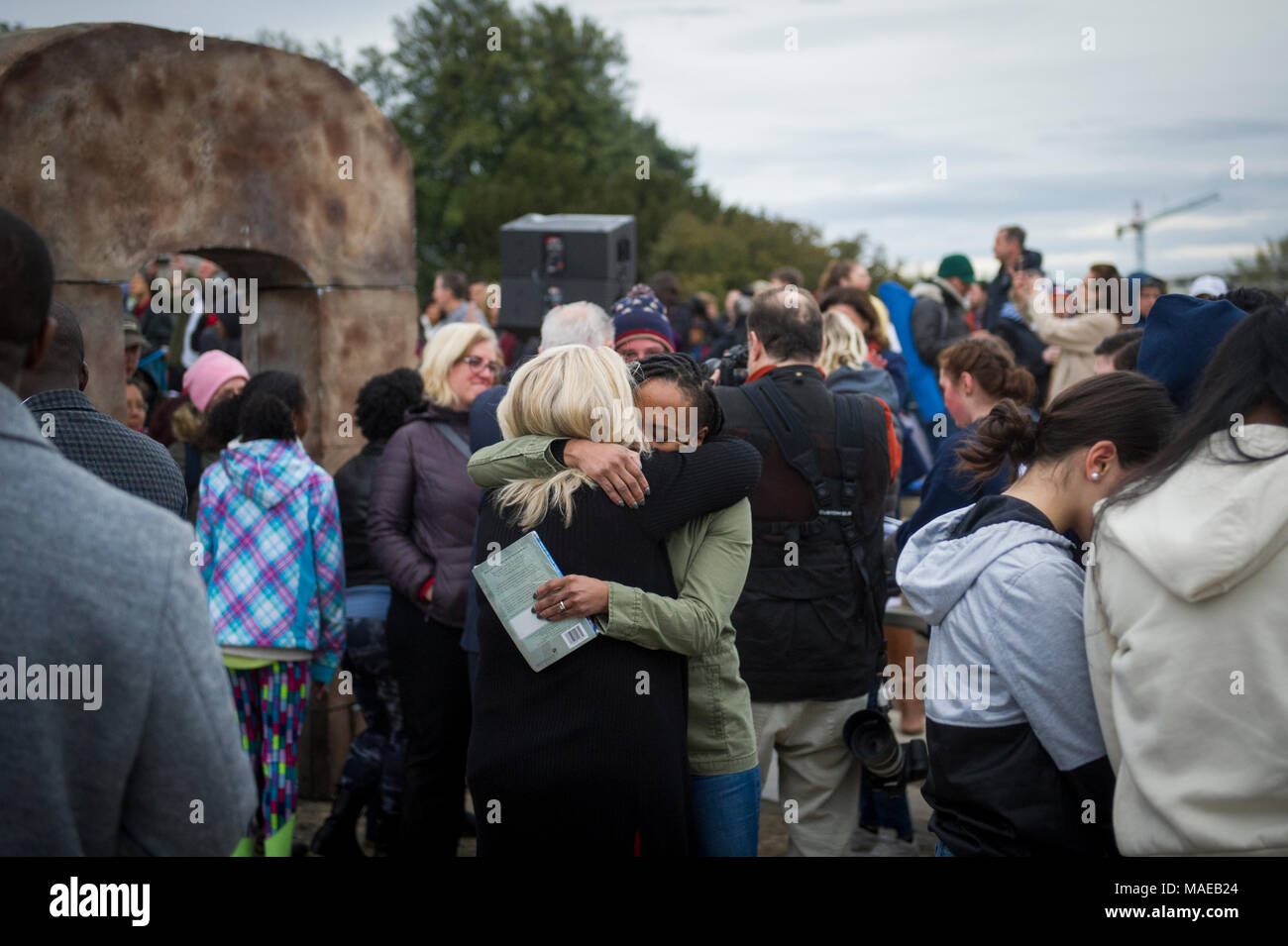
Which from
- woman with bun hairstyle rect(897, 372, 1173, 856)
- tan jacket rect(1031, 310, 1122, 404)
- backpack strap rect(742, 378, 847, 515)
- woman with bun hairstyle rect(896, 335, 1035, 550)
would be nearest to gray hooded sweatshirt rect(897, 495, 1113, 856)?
woman with bun hairstyle rect(897, 372, 1173, 856)

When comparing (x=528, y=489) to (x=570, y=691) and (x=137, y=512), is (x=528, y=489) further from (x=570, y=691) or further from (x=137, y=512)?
(x=137, y=512)

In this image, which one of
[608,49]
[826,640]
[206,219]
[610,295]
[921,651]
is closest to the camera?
[826,640]

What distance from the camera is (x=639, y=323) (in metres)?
4.91

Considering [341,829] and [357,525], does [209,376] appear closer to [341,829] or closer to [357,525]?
[357,525]

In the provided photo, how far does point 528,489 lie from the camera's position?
2.66 meters

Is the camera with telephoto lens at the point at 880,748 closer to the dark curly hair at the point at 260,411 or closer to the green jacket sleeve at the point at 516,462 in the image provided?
the green jacket sleeve at the point at 516,462

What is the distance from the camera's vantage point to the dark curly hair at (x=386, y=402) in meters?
4.69

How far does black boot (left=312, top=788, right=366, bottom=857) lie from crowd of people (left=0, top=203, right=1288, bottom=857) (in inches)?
0.6

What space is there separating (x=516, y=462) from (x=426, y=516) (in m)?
1.70

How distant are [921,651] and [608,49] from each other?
132 feet

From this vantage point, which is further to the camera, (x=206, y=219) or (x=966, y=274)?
(x=966, y=274)

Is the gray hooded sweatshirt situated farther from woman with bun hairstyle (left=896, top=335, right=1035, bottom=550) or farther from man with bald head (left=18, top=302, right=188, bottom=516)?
man with bald head (left=18, top=302, right=188, bottom=516)
